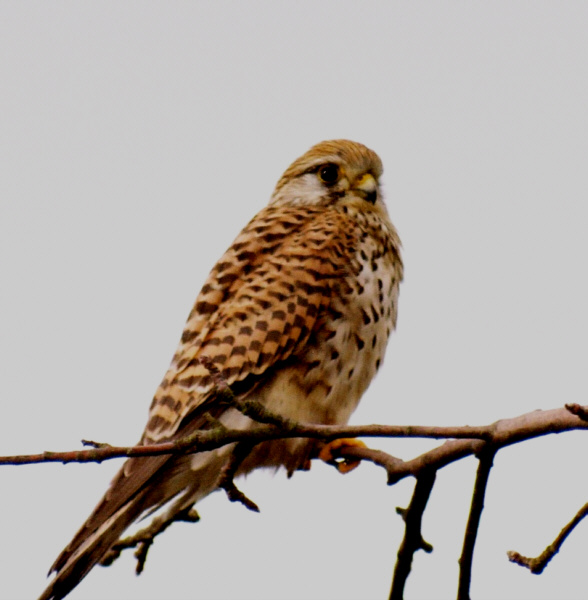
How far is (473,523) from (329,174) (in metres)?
3.07

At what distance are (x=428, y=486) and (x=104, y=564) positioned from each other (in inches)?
56.9

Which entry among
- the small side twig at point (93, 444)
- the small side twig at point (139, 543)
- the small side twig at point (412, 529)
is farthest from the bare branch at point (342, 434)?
the small side twig at point (139, 543)

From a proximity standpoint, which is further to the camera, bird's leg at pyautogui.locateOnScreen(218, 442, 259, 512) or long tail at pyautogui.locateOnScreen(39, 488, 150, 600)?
long tail at pyautogui.locateOnScreen(39, 488, 150, 600)

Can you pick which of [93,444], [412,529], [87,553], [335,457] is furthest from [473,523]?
[335,457]

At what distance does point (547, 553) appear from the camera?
8.92 feet

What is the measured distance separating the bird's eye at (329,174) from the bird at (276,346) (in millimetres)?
442

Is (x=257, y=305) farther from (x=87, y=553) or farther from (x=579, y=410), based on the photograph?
(x=579, y=410)

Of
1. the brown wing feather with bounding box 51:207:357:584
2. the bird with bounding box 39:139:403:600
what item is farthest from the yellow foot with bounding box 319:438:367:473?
the brown wing feather with bounding box 51:207:357:584

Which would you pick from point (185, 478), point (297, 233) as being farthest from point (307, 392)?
point (297, 233)

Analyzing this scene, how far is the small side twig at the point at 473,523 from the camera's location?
260 centimetres

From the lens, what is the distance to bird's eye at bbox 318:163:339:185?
5443 mm

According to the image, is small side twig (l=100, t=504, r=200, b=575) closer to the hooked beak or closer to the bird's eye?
the hooked beak

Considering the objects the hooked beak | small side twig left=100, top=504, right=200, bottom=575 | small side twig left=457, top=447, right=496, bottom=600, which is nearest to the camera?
small side twig left=457, top=447, right=496, bottom=600

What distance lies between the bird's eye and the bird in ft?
1.45
